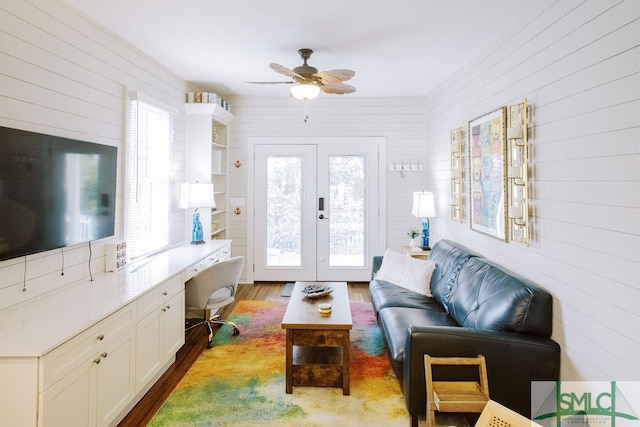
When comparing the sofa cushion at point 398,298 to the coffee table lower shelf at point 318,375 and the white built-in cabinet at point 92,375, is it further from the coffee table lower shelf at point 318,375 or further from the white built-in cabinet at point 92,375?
the white built-in cabinet at point 92,375

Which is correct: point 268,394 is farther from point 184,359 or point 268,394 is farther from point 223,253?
point 223,253

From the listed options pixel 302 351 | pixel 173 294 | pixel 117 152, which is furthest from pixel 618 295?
pixel 117 152

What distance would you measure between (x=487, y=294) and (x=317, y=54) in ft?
8.54

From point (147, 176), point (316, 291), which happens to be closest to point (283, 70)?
point (147, 176)

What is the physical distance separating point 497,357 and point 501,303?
0.35 m

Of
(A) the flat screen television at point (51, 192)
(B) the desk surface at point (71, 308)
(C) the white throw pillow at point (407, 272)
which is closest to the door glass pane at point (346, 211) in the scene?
(C) the white throw pillow at point (407, 272)

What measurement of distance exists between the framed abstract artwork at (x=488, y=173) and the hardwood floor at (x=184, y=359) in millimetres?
1953

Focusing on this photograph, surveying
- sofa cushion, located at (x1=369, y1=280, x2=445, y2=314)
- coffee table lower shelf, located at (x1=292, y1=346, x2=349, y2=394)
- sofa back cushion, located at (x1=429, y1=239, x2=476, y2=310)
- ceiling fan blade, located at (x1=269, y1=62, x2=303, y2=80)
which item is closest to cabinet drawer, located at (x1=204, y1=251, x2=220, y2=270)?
coffee table lower shelf, located at (x1=292, y1=346, x2=349, y2=394)

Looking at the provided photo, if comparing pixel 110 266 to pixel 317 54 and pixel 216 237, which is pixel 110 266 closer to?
pixel 216 237

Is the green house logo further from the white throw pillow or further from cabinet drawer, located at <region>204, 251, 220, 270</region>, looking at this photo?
cabinet drawer, located at <region>204, 251, 220, 270</region>

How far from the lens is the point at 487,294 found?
2.56 meters

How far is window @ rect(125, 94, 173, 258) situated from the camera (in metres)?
3.36

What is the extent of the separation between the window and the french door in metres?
1.58

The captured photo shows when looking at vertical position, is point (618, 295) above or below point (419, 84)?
below
